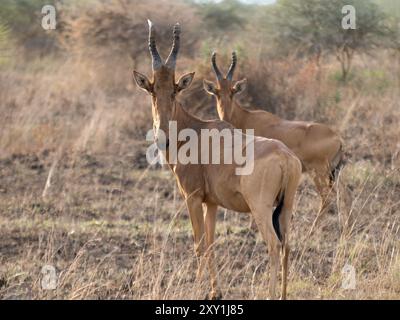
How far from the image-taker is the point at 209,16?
3019cm

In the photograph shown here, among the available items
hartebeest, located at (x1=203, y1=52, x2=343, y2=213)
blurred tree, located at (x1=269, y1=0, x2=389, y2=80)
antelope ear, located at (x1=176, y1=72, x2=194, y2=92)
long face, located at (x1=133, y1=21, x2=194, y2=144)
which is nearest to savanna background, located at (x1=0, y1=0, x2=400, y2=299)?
blurred tree, located at (x1=269, y1=0, x2=389, y2=80)

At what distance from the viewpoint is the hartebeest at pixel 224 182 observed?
735 centimetres

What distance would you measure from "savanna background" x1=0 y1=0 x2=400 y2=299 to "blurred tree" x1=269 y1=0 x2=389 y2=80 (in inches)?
1.5

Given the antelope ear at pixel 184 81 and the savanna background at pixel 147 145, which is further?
the antelope ear at pixel 184 81

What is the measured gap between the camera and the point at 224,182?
25.8 feet

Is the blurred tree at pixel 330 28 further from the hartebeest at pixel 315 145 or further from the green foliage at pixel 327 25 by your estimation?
the hartebeest at pixel 315 145

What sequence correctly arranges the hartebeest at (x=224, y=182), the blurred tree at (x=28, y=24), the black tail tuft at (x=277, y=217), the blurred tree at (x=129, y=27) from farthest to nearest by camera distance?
1. the blurred tree at (x=28, y=24)
2. the blurred tree at (x=129, y=27)
3. the black tail tuft at (x=277, y=217)
4. the hartebeest at (x=224, y=182)

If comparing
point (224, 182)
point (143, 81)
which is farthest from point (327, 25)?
point (224, 182)

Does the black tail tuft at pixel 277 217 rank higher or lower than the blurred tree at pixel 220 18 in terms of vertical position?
lower

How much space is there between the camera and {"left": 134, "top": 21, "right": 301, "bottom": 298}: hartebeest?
7.35m

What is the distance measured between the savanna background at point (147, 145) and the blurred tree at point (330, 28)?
39 mm

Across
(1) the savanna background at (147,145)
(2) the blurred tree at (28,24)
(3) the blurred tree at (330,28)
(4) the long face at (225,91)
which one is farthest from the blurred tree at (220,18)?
(4) the long face at (225,91)

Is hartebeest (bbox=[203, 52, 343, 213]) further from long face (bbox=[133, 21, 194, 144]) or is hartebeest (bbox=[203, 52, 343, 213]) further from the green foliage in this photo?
the green foliage
